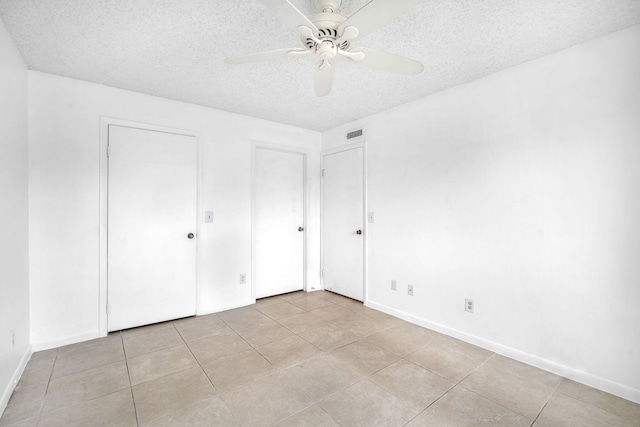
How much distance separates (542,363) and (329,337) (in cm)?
172

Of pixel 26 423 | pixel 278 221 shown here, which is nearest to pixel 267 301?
pixel 278 221

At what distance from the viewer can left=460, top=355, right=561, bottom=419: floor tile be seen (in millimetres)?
1799

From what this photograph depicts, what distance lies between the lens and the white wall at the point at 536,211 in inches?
73.9

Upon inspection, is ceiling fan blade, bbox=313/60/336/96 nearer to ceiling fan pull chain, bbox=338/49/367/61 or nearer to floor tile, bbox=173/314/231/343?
ceiling fan pull chain, bbox=338/49/367/61

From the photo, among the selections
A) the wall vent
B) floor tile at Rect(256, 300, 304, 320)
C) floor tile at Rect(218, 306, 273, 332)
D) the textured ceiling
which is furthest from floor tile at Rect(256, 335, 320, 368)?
the wall vent

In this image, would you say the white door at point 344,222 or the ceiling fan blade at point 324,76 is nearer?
the ceiling fan blade at point 324,76

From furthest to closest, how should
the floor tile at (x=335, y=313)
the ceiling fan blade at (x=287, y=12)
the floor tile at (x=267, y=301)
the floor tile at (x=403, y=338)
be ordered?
the floor tile at (x=267, y=301)
the floor tile at (x=335, y=313)
the floor tile at (x=403, y=338)
the ceiling fan blade at (x=287, y=12)

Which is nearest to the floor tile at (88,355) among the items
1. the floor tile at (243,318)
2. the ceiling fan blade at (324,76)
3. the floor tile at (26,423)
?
the floor tile at (26,423)

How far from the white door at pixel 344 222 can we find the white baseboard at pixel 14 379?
3.17 m

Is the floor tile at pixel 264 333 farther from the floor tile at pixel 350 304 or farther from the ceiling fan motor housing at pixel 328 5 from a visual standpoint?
the ceiling fan motor housing at pixel 328 5

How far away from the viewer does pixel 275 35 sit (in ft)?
6.34

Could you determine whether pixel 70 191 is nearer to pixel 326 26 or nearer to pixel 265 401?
pixel 265 401

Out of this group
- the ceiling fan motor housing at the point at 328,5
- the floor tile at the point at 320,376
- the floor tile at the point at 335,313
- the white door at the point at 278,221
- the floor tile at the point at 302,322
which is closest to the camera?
the ceiling fan motor housing at the point at 328,5

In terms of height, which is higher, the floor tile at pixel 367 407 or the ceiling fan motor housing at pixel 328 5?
the ceiling fan motor housing at pixel 328 5
